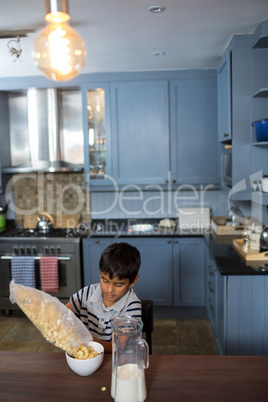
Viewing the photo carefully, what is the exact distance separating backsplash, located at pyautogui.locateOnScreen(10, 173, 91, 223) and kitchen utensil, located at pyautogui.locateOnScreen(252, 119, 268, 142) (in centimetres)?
203

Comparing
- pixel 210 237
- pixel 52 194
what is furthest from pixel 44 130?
pixel 210 237

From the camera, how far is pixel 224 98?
3.39m

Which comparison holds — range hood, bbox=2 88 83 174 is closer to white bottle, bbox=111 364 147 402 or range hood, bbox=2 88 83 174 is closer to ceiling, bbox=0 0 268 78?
ceiling, bbox=0 0 268 78

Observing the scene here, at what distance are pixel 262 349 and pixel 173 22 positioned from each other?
221 cm

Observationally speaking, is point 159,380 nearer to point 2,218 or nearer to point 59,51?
point 59,51

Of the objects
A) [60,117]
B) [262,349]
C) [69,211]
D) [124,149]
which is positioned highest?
[60,117]

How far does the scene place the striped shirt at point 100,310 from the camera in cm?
165

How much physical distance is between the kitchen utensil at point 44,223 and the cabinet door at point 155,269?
0.88 metres

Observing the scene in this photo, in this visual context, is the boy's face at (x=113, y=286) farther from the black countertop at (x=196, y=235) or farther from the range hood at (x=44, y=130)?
the range hood at (x=44, y=130)

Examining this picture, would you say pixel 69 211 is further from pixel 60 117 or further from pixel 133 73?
pixel 133 73

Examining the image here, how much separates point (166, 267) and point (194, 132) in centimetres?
137

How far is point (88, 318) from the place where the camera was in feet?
5.62

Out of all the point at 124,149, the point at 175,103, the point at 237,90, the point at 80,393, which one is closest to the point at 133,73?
the point at 175,103

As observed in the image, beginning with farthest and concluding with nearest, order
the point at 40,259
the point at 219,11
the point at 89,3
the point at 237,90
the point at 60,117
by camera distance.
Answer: the point at 60,117 < the point at 40,259 < the point at 237,90 < the point at 219,11 < the point at 89,3
